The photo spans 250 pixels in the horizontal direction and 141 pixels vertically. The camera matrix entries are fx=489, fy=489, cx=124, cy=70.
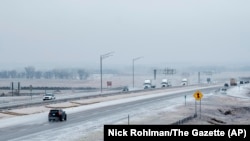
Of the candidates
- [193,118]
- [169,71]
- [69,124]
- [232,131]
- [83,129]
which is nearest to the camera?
[232,131]

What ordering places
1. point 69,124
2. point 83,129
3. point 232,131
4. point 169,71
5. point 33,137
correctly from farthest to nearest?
point 169,71, point 69,124, point 83,129, point 33,137, point 232,131

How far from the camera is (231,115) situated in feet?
205

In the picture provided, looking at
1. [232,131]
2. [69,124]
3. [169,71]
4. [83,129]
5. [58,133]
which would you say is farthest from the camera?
[169,71]

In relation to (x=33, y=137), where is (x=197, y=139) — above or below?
above

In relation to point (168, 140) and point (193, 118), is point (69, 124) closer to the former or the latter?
point (193, 118)

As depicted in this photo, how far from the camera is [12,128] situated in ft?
137

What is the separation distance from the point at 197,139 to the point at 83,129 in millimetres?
27199

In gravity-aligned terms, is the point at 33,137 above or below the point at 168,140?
below

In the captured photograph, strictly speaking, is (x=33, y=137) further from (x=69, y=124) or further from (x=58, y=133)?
(x=69, y=124)

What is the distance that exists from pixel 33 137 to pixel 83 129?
20.2 feet

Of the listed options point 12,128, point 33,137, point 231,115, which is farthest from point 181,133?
point 231,115

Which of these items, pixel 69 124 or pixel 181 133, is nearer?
pixel 181 133

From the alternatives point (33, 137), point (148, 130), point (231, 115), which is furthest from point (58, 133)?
point (231, 115)

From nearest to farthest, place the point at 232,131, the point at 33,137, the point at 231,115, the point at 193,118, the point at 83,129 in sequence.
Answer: the point at 232,131 < the point at 33,137 < the point at 83,129 < the point at 193,118 < the point at 231,115
